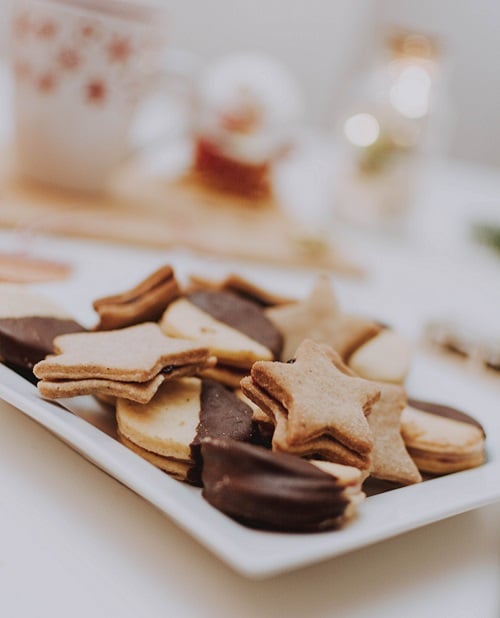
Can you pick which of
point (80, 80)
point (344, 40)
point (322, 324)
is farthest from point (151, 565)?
point (344, 40)

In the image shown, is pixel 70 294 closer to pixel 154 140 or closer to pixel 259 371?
pixel 259 371

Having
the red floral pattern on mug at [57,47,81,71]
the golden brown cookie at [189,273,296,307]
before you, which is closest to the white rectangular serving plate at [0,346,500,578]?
the golden brown cookie at [189,273,296,307]

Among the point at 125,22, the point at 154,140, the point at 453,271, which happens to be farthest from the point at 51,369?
the point at 453,271

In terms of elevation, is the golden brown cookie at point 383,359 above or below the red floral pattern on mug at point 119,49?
below

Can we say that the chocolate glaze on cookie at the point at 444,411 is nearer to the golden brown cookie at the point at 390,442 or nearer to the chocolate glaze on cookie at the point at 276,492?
the golden brown cookie at the point at 390,442

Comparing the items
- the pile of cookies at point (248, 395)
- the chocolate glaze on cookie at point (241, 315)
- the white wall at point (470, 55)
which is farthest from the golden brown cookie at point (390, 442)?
the white wall at point (470, 55)
